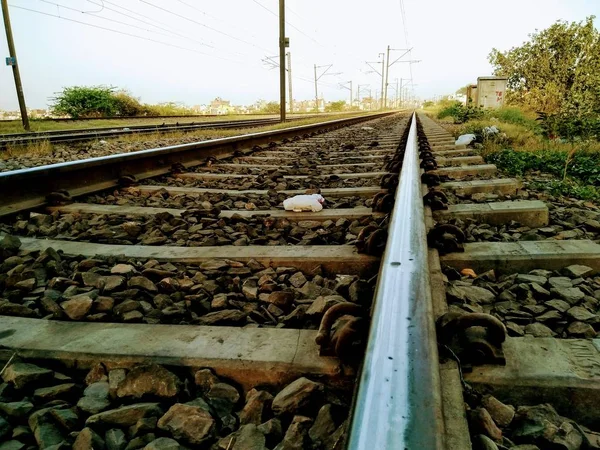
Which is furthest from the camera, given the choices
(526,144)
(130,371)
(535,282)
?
A: (526,144)

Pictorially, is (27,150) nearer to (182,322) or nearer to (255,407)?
(182,322)

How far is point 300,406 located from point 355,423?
0.27 m

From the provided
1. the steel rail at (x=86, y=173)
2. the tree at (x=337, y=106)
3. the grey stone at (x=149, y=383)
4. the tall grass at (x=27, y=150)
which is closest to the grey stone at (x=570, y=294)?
the grey stone at (x=149, y=383)

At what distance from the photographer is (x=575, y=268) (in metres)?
1.51

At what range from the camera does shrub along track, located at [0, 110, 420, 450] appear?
0.88 metres


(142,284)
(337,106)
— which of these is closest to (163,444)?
(142,284)

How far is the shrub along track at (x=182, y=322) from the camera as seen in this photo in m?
0.88

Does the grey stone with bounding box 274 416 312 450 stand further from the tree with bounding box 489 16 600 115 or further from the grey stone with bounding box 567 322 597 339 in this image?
the tree with bounding box 489 16 600 115

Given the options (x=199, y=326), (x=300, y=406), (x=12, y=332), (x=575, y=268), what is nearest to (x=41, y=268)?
(x=12, y=332)

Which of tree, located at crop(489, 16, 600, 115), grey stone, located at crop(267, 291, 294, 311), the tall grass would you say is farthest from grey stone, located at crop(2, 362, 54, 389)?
tree, located at crop(489, 16, 600, 115)

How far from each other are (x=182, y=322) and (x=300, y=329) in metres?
0.40

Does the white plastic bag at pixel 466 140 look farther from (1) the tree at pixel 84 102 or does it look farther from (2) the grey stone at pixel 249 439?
(1) the tree at pixel 84 102

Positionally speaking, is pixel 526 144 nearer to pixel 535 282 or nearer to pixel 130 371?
pixel 535 282

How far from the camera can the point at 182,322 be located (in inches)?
51.7
